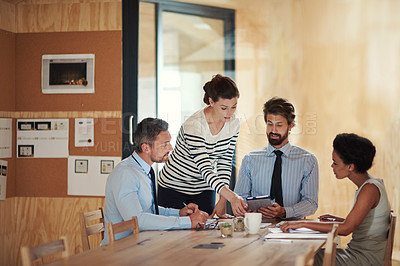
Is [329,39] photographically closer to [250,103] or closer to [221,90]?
[250,103]

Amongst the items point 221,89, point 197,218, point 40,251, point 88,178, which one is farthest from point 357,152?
point 88,178

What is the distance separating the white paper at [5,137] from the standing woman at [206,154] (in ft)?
5.35

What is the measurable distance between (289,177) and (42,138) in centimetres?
233

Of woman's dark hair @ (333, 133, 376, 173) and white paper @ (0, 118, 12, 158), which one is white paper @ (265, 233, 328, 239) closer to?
woman's dark hair @ (333, 133, 376, 173)

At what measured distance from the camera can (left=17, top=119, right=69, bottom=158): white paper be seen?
4.38m

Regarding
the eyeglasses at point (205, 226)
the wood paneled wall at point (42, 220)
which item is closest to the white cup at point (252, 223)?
the eyeglasses at point (205, 226)

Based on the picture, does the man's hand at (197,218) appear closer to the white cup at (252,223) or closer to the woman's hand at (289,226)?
the white cup at (252,223)

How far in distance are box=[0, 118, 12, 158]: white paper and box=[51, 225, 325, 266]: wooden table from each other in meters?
2.34

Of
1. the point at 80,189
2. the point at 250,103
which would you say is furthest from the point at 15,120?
the point at 250,103

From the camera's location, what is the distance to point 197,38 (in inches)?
176

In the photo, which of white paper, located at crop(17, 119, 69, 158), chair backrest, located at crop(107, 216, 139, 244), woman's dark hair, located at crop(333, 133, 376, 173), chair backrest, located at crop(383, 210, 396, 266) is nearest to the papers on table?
chair backrest, located at crop(383, 210, 396, 266)

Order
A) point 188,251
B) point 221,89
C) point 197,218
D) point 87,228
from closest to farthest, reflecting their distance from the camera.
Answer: point 188,251 < point 197,218 < point 87,228 < point 221,89

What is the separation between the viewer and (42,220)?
14.4 ft

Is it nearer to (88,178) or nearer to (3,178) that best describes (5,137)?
(3,178)
